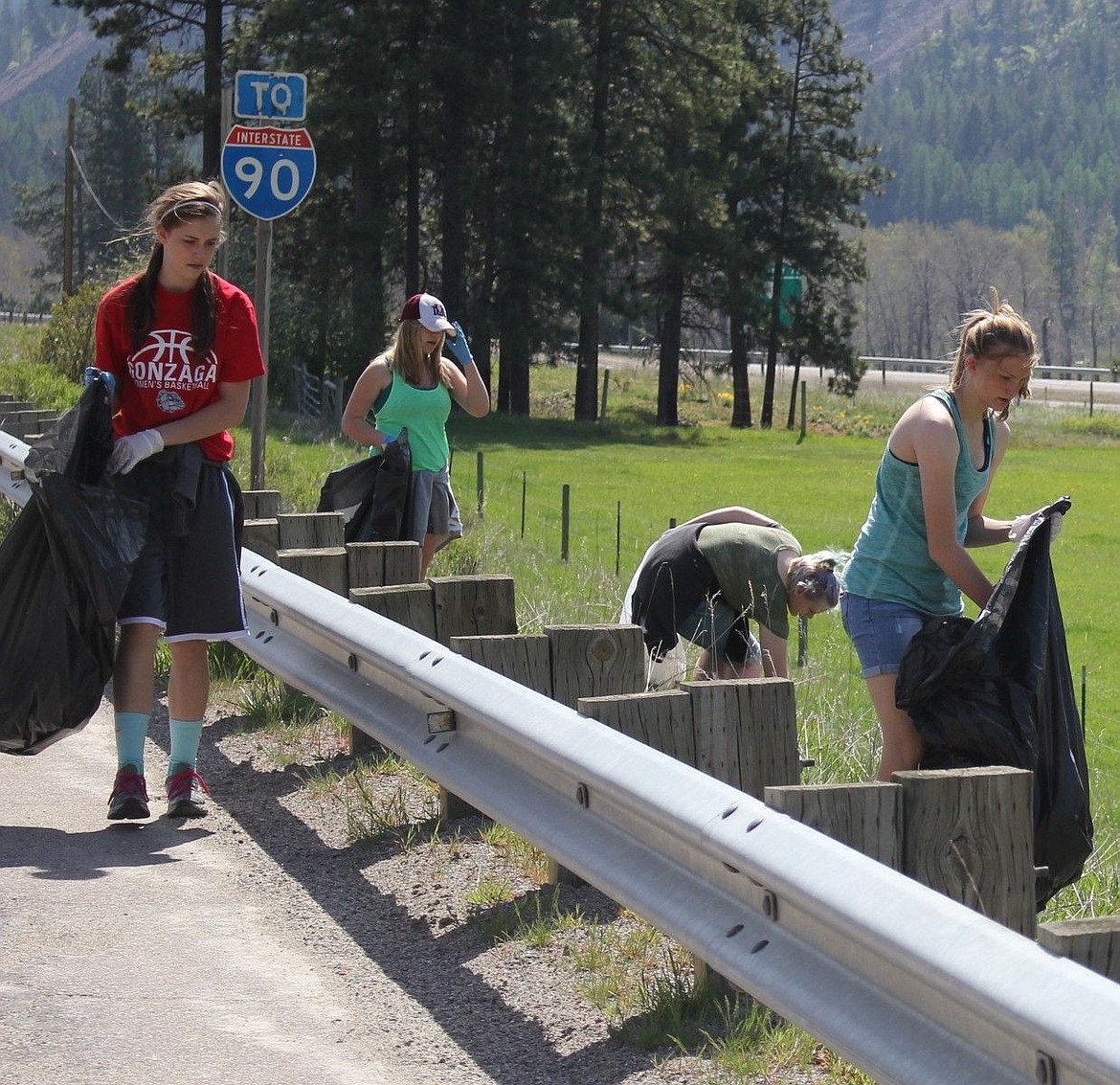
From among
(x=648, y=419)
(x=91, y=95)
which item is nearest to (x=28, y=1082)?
(x=648, y=419)

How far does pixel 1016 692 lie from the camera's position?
4.57 m

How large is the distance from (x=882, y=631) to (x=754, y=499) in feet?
71.7

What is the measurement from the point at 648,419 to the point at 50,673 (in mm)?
46176

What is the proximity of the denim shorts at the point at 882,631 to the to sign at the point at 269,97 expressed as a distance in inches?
281

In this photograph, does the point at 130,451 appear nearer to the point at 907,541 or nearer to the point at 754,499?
the point at 907,541

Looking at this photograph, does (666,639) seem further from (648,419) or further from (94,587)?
(648,419)

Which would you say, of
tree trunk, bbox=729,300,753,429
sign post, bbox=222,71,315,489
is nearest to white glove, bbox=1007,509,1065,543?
sign post, bbox=222,71,315,489

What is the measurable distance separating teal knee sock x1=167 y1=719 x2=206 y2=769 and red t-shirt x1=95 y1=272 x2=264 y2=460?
0.77m

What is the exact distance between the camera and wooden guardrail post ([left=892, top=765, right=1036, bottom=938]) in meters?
2.96

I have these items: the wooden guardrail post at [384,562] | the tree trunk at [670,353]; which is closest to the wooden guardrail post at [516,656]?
the wooden guardrail post at [384,562]

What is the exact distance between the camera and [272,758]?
19.4 feet

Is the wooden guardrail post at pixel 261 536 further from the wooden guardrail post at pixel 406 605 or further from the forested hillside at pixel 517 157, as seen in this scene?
the forested hillside at pixel 517 157

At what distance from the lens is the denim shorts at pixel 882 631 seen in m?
5.04

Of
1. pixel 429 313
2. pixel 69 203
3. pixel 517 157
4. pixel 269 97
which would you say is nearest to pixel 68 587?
pixel 429 313
